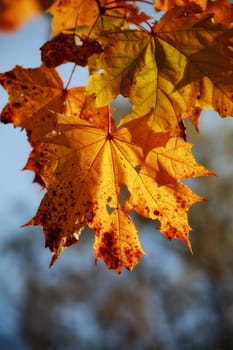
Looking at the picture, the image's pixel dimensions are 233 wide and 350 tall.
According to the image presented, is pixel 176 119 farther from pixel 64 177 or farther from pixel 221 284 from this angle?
pixel 221 284

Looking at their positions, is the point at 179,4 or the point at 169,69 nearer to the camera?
the point at 169,69

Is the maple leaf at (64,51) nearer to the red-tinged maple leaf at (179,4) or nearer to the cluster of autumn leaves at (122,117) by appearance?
the cluster of autumn leaves at (122,117)

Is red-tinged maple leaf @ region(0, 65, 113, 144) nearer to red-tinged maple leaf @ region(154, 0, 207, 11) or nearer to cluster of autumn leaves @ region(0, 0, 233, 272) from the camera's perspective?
cluster of autumn leaves @ region(0, 0, 233, 272)

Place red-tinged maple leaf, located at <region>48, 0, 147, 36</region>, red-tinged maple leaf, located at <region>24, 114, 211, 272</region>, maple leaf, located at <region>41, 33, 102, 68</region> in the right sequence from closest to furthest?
maple leaf, located at <region>41, 33, 102, 68</region> < red-tinged maple leaf, located at <region>24, 114, 211, 272</region> < red-tinged maple leaf, located at <region>48, 0, 147, 36</region>

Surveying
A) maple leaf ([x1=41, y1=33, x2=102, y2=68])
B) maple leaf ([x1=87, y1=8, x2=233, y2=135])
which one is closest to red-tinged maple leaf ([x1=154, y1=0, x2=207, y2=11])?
maple leaf ([x1=87, y1=8, x2=233, y2=135])

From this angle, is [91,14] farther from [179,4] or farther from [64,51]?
[64,51]

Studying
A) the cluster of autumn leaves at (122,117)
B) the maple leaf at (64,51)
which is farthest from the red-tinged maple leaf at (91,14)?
the maple leaf at (64,51)

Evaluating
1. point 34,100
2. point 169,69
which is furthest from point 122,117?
point 34,100
